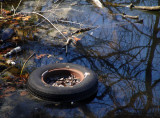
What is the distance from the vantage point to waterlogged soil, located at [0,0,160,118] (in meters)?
4.53

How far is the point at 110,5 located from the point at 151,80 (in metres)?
6.73

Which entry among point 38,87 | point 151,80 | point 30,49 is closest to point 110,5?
point 30,49

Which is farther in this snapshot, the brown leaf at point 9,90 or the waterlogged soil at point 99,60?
the brown leaf at point 9,90

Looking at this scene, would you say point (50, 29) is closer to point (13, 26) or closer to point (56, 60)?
point (13, 26)

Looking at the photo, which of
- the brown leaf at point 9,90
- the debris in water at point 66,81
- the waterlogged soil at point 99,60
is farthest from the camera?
the debris in water at point 66,81

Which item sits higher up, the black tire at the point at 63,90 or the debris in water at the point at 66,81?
the black tire at the point at 63,90

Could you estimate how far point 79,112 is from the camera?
443 cm

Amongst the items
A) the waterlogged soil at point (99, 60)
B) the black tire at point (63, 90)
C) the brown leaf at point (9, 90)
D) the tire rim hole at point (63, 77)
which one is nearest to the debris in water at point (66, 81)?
the tire rim hole at point (63, 77)

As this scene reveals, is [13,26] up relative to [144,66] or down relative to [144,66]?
up

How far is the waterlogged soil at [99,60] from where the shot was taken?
178 inches

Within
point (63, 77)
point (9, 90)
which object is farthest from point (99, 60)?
point (9, 90)

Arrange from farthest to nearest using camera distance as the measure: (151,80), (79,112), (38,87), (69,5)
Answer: (69,5) < (151,80) < (38,87) < (79,112)

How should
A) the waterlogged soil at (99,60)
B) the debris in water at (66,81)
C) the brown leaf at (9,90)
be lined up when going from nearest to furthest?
the waterlogged soil at (99,60), the brown leaf at (9,90), the debris in water at (66,81)

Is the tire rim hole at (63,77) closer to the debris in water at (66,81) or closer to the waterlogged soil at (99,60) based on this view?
the debris in water at (66,81)
